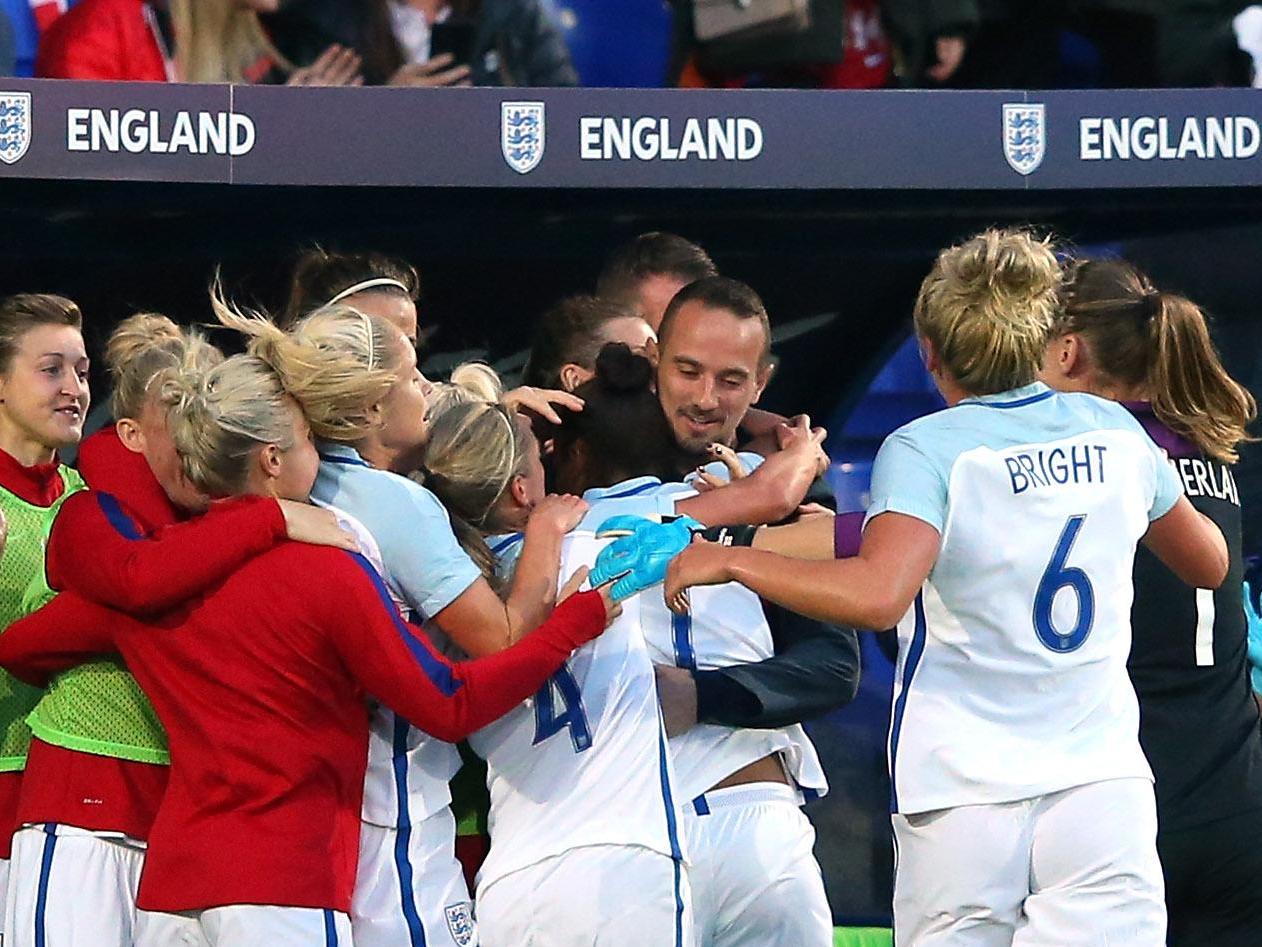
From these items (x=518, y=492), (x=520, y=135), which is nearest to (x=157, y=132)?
(x=520, y=135)

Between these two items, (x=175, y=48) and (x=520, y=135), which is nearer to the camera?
(x=520, y=135)

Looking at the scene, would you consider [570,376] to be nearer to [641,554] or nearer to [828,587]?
[641,554]

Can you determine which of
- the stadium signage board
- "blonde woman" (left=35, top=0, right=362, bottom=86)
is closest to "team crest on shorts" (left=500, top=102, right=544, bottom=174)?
the stadium signage board

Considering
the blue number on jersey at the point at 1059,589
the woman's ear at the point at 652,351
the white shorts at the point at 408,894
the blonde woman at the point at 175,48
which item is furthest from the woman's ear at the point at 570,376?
the blonde woman at the point at 175,48

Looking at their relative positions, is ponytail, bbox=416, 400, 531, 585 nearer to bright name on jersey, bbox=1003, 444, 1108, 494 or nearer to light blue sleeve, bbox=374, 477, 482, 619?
light blue sleeve, bbox=374, 477, 482, 619

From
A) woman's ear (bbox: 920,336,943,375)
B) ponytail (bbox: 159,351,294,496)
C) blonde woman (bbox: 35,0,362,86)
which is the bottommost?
ponytail (bbox: 159,351,294,496)

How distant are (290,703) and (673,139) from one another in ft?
6.66

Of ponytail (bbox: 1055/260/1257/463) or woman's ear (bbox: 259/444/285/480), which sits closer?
woman's ear (bbox: 259/444/285/480)

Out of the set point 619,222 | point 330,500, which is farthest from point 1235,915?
point 619,222

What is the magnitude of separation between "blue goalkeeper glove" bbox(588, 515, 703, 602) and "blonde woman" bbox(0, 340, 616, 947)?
0.05 meters

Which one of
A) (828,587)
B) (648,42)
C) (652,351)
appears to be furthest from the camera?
(648,42)

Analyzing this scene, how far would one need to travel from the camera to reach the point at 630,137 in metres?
4.55

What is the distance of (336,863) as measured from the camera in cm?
298

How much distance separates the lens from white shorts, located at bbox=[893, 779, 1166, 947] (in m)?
2.99
